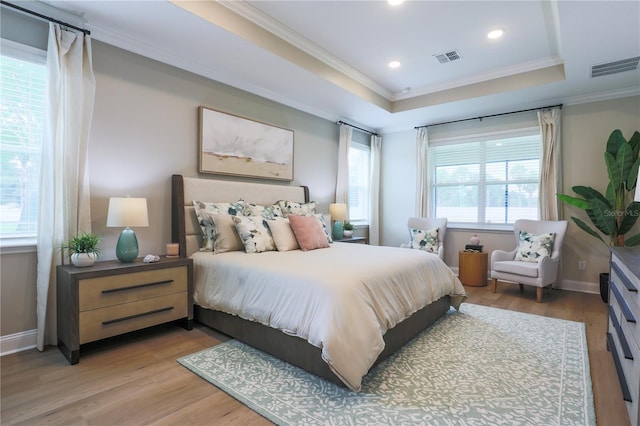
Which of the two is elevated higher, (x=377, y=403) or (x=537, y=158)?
(x=537, y=158)

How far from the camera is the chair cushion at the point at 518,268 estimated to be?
391 cm

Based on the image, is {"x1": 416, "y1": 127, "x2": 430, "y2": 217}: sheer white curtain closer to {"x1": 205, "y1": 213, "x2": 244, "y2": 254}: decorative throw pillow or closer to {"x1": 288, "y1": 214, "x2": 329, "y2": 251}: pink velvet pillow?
{"x1": 288, "y1": 214, "x2": 329, "y2": 251}: pink velvet pillow

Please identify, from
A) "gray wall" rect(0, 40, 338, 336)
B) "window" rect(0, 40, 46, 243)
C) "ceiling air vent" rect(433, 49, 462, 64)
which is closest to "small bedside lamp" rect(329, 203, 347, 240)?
"gray wall" rect(0, 40, 338, 336)

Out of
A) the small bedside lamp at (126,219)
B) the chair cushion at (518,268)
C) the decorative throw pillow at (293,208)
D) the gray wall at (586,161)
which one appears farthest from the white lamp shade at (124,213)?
the gray wall at (586,161)

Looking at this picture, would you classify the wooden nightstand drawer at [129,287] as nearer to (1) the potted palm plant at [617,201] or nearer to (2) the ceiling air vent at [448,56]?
(2) the ceiling air vent at [448,56]

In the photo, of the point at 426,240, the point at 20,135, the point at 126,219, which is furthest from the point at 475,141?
the point at 20,135

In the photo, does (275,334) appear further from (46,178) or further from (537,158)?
(537,158)

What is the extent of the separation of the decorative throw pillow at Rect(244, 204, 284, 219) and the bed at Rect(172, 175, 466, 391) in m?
0.35

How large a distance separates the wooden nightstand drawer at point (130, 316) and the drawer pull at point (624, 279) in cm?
313

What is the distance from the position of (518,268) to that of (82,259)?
180 inches

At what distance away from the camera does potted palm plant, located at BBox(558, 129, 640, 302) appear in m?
3.79

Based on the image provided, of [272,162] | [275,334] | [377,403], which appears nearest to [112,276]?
[275,334]

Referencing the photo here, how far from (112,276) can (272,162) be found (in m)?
2.44

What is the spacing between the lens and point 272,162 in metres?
4.37
